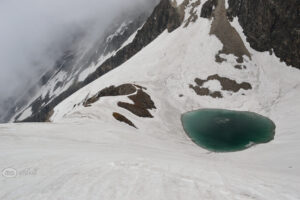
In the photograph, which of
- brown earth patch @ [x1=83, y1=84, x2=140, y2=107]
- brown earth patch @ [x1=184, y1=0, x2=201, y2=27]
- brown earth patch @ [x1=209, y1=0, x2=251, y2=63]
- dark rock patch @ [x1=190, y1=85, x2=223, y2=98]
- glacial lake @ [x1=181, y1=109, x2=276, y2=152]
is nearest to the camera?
glacial lake @ [x1=181, y1=109, x2=276, y2=152]

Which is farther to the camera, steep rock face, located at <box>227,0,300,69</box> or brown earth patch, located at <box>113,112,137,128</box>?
steep rock face, located at <box>227,0,300,69</box>

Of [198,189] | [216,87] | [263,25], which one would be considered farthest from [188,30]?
[198,189]

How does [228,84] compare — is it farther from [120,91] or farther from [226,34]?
[120,91]

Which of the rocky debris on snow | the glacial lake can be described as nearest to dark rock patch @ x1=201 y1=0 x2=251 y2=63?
the rocky debris on snow

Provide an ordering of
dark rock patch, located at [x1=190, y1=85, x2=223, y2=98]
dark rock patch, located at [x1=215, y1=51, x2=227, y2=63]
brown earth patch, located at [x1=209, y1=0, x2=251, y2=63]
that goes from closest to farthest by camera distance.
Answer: dark rock patch, located at [x1=190, y1=85, x2=223, y2=98]
dark rock patch, located at [x1=215, y1=51, x2=227, y2=63]
brown earth patch, located at [x1=209, y1=0, x2=251, y2=63]

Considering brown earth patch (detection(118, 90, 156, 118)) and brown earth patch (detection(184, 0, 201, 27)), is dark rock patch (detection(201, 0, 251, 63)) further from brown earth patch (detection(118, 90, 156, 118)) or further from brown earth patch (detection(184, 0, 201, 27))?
brown earth patch (detection(118, 90, 156, 118))

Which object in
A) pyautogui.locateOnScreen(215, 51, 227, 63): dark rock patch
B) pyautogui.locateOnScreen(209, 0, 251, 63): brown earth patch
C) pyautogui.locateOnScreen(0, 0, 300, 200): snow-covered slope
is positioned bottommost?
pyautogui.locateOnScreen(0, 0, 300, 200): snow-covered slope

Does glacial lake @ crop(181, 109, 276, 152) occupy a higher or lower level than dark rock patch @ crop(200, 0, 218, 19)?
lower
